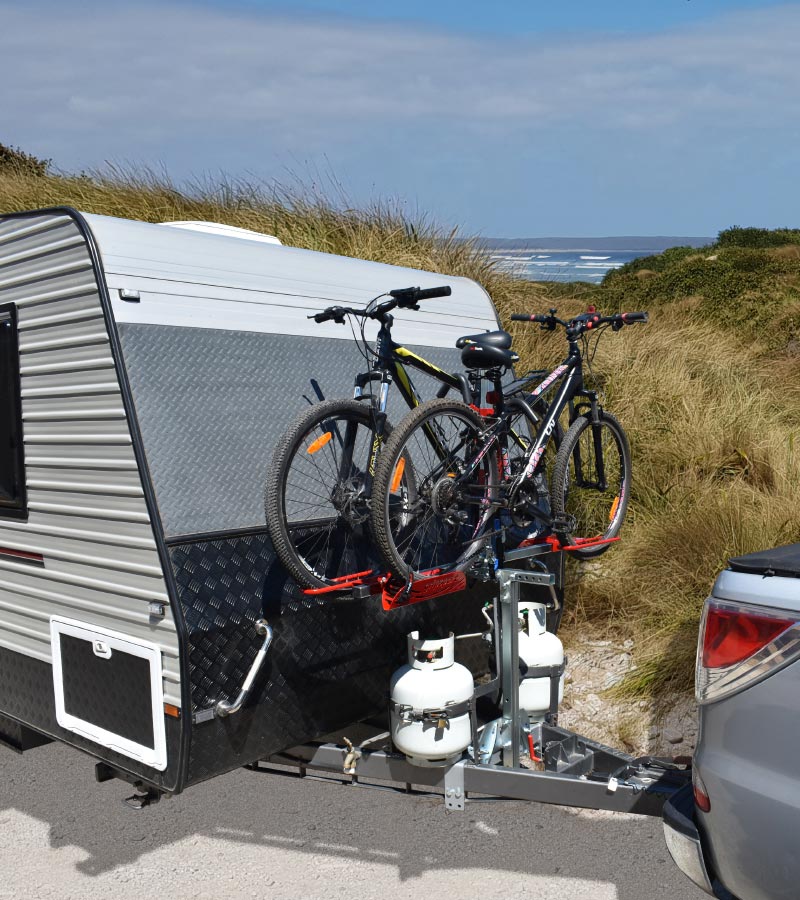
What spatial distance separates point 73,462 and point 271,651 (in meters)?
0.90

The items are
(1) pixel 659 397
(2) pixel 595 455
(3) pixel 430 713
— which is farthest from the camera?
(1) pixel 659 397

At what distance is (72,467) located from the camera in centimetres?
310

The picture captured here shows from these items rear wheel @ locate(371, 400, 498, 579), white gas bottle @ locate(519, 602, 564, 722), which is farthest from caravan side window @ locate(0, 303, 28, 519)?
white gas bottle @ locate(519, 602, 564, 722)

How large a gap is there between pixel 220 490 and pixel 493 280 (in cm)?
744

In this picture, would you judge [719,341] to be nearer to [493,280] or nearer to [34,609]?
[493,280]

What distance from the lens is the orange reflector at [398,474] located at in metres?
3.24

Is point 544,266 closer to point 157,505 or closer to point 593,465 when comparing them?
point 593,465

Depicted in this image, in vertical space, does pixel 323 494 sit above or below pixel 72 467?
below

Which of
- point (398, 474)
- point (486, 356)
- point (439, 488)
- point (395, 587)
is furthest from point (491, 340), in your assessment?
point (395, 587)

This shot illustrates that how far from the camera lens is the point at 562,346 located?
8969 millimetres

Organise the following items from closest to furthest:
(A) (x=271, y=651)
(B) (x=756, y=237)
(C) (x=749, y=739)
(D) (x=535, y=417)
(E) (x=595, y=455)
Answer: (C) (x=749, y=739) → (A) (x=271, y=651) → (D) (x=535, y=417) → (E) (x=595, y=455) → (B) (x=756, y=237)

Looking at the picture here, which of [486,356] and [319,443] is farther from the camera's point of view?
[486,356]

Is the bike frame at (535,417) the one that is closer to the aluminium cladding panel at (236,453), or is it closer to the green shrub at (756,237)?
the aluminium cladding panel at (236,453)

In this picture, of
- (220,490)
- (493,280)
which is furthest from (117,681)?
(493,280)
